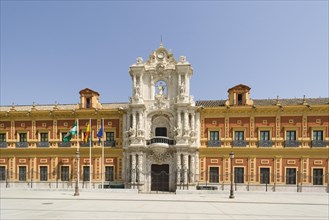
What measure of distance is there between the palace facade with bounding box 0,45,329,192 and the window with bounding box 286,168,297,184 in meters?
0.10

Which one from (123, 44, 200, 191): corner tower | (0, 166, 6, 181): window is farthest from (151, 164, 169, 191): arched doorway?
(0, 166, 6, 181): window

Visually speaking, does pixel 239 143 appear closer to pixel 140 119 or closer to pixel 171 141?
pixel 171 141

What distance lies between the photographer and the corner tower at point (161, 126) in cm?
3081

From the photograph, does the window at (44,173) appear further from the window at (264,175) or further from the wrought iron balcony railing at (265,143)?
the wrought iron balcony railing at (265,143)

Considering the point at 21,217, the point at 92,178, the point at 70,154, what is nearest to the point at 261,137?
the point at 92,178

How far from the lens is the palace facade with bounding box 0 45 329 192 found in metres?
30.3

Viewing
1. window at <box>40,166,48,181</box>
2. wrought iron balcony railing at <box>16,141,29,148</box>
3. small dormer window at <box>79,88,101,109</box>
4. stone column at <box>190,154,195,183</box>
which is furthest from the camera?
small dormer window at <box>79,88,101,109</box>

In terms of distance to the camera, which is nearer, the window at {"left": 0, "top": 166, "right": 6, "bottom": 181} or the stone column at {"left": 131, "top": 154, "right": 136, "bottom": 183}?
the stone column at {"left": 131, "top": 154, "right": 136, "bottom": 183}

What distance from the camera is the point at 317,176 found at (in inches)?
1170

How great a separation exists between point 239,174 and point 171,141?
8.09 meters

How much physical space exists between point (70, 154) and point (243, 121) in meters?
19.9

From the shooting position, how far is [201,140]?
3212cm

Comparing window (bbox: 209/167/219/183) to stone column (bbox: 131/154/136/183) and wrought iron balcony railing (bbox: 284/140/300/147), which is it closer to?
wrought iron balcony railing (bbox: 284/140/300/147)

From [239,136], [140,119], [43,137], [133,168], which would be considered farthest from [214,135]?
[43,137]
